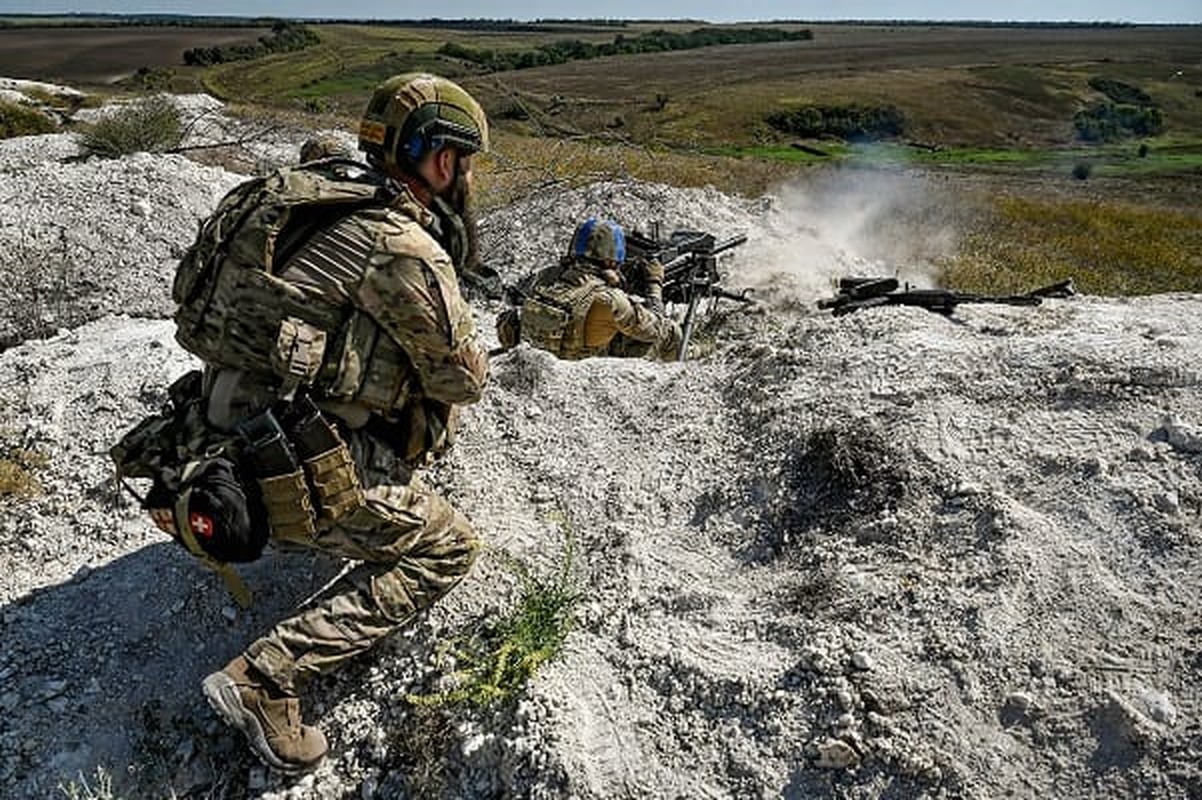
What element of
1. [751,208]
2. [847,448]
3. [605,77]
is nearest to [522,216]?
[751,208]

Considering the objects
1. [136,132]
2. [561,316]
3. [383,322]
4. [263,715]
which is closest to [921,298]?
[561,316]

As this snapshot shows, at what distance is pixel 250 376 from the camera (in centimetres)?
337

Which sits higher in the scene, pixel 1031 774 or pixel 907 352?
pixel 907 352

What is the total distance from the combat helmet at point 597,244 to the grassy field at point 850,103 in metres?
2.33

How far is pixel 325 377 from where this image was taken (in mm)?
3252

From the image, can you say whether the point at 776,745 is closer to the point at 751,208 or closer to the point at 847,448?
the point at 847,448

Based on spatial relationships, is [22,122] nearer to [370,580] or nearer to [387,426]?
[387,426]

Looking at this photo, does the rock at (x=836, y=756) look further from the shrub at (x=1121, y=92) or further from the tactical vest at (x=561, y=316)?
the shrub at (x=1121, y=92)

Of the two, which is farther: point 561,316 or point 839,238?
point 839,238

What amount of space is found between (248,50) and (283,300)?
51.8m

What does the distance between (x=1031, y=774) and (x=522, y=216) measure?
35.5ft

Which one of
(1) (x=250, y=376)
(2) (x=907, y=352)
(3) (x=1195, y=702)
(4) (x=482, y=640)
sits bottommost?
(4) (x=482, y=640)

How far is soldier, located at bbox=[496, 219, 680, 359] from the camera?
6.99m

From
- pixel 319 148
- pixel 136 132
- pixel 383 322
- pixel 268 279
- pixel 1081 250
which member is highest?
pixel 319 148
